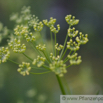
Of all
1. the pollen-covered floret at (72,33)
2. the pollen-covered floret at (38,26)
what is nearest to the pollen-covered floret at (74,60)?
the pollen-covered floret at (72,33)

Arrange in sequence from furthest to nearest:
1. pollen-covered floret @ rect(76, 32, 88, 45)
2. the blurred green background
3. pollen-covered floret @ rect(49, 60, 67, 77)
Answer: the blurred green background, pollen-covered floret @ rect(76, 32, 88, 45), pollen-covered floret @ rect(49, 60, 67, 77)

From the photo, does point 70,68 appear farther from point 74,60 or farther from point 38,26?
point 74,60

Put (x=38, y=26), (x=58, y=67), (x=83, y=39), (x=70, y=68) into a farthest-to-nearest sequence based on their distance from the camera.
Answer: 1. (x=70, y=68)
2. (x=38, y=26)
3. (x=83, y=39)
4. (x=58, y=67)

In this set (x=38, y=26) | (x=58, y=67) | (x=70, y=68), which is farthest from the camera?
(x=70, y=68)

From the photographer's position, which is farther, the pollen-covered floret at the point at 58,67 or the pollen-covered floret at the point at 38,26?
the pollen-covered floret at the point at 38,26

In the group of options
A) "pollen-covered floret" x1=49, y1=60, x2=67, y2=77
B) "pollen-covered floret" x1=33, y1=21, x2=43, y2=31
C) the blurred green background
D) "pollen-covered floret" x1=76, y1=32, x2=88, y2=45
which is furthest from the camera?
the blurred green background

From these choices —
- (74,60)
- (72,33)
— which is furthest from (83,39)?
(74,60)

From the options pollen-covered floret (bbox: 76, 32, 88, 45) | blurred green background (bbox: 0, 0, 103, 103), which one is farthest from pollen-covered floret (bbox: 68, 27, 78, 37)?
blurred green background (bbox: 0, 0, 103, 103)

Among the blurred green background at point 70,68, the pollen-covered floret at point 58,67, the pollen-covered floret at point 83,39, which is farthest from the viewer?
the blurred green background at point 70,68

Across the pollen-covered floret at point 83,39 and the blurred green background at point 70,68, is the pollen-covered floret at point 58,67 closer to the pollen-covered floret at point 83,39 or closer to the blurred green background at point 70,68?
the pollen-covered floret at point 83,39

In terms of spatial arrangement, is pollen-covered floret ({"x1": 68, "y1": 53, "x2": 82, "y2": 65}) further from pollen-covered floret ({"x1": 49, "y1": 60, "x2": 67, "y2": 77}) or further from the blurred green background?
the blurred green background
